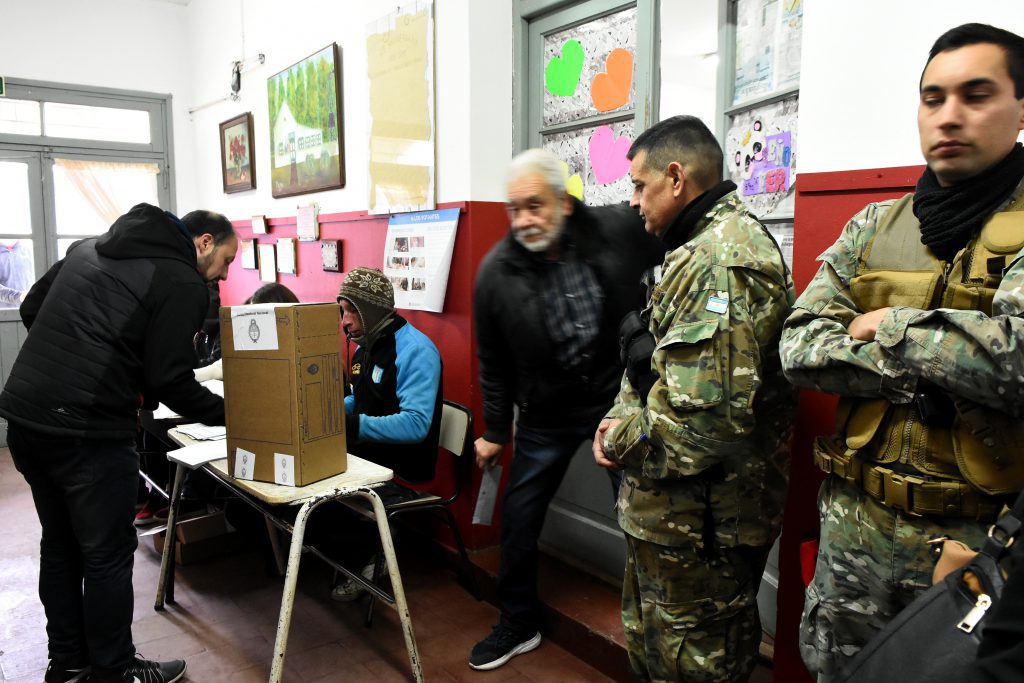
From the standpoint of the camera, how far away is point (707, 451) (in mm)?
1414

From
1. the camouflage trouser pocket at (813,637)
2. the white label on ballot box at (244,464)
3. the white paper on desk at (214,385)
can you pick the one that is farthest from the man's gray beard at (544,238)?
the white paper on desk at (214,385)

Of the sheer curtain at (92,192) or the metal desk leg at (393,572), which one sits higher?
the sheer curtain at (92,192)

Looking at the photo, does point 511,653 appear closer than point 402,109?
Yes

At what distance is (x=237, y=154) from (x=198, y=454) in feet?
11.1

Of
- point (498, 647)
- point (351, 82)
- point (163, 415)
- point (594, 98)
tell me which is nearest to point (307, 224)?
point (351, 82)

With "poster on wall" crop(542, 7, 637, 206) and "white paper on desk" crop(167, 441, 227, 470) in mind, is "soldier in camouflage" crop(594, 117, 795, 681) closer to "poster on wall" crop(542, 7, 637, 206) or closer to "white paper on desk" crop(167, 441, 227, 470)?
"poster on wall" crop(542, 7, 637, 206)

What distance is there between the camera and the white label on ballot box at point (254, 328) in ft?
6.20

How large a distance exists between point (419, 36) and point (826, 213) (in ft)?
6.83

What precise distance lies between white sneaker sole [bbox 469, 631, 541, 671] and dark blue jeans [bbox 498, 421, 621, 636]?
0.15 feet

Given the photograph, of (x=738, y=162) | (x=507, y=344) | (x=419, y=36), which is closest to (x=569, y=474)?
(x=507, y=344)

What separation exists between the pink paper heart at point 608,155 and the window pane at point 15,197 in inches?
190

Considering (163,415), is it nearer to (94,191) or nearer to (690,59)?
(690,59)

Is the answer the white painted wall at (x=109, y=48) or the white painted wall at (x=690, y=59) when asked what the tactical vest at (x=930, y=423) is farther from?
the white painted wall at (x=109, y=48)

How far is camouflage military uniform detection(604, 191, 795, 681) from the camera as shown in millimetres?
1394
